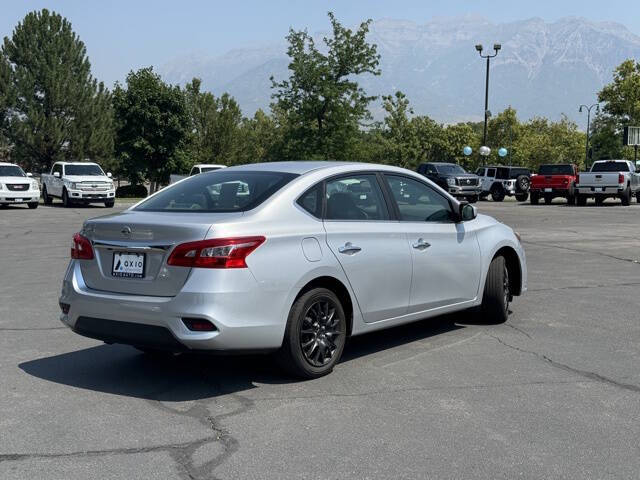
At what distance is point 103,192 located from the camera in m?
31.3

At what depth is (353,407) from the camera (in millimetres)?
4957

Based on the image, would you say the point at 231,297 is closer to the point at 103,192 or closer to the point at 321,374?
the point at 321,374

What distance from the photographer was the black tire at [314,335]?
539 cm

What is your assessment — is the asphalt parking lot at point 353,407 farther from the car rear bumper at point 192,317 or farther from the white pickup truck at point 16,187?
the white pickup truck at point 16,187

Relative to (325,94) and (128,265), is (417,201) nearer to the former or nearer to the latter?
(128,265)

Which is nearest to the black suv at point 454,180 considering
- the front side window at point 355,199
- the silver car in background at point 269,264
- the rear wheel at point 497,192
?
the rear wheel at point 497,192

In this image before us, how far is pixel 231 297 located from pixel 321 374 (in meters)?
1.06

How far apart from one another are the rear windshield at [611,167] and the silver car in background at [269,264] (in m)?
31.3

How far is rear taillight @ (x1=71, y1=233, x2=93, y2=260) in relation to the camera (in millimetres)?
5574

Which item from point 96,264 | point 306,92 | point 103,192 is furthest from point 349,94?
point 96,264

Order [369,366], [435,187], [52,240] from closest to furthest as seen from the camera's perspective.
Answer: [369,366] → [435,187] → [52,240]

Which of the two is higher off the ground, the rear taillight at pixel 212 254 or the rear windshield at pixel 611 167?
the rear windshield at pixel 611 167

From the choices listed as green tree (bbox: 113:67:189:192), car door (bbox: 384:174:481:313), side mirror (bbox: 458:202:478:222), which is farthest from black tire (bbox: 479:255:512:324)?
green tree (bbox: 113:67:189:192)

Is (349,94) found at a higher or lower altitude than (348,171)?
higher
